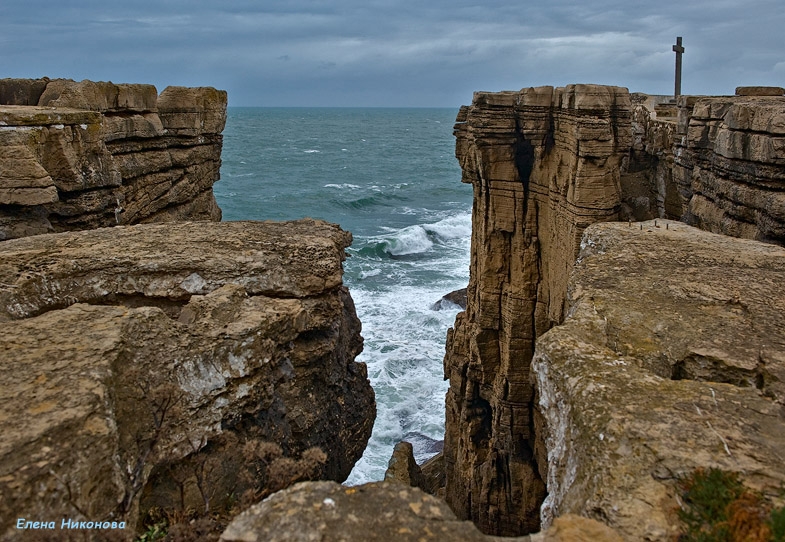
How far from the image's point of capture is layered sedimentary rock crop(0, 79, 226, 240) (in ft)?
31.8

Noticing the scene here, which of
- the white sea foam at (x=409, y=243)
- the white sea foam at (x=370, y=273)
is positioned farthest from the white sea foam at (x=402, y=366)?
the white sea foam at (x=409, y=243)

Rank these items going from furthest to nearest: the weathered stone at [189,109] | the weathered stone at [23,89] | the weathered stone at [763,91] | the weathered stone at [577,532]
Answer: the weathered stone at [763,91] → the weathered stone at [189,109] → the weathered stone at [23,89] → the weathered stone at [577,532]

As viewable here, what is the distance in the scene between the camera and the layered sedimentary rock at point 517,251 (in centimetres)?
1288

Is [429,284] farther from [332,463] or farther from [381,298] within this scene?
[332,463]

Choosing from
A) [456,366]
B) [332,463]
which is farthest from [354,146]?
[332,463]

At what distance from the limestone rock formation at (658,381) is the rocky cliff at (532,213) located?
14.0ft

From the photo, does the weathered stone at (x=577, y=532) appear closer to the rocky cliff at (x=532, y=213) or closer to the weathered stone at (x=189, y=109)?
the rocky cliff at (x=532, y=213)

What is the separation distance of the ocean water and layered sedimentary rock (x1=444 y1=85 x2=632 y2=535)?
4.83 m

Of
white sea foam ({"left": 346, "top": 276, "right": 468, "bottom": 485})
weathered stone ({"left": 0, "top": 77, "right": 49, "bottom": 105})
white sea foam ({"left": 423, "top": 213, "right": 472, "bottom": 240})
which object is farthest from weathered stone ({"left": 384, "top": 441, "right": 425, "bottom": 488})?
white sea foam ({"left": 423, "top": 213, "right": 472, "bottom": 240})

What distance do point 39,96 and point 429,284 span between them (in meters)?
24.3

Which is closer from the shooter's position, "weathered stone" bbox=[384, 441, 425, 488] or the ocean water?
"weathered stone" bbox=[384, 441, 425, 488]

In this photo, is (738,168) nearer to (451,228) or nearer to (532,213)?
(532,213)

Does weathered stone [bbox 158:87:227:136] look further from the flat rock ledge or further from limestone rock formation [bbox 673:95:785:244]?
the flat rock ledge

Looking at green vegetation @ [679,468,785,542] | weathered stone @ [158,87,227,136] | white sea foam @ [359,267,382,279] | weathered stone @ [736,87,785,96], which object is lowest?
white sea foam @ [359,267,382,279]
